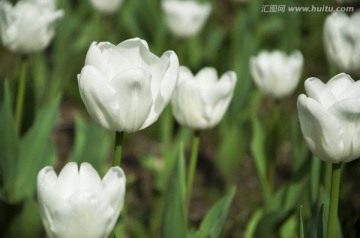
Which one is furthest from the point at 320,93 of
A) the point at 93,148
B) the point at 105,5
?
the point at 105,5

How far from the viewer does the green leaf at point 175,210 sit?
135cm

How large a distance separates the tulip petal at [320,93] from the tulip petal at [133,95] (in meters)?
0.28

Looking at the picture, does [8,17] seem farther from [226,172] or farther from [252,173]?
[252,173]

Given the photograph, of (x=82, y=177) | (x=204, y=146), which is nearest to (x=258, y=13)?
(x=204, y=146)

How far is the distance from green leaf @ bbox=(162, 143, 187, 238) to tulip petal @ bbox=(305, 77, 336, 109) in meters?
0.34

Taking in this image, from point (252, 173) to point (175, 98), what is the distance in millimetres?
1270

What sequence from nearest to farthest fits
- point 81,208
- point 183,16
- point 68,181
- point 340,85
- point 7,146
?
point 81,208 < point 68,181 < point 340,85 < point 7,146 < point 183,16

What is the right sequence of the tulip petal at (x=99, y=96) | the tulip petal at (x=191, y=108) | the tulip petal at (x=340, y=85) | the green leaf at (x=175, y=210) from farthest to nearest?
the tulip petal at (x=191, y=108) < the green leaf at (x=175, y=210) < the tulip petal at (x=340, y=85) < the tulip petal at (x=99, y=96)

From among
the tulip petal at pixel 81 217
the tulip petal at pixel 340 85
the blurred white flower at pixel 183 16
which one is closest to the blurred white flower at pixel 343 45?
the tulip petal at pixel 340 85

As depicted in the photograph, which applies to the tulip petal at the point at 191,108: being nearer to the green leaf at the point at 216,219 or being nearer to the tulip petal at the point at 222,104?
the tulip petal at the point at 222,104

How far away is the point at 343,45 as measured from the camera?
1.78 meters

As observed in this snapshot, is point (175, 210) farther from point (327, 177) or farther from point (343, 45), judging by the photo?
point (343, 45)

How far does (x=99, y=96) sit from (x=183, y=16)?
1589 millimetres

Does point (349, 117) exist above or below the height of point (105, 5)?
above
